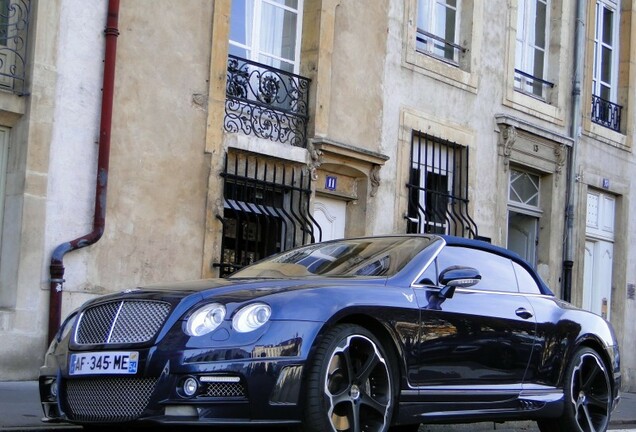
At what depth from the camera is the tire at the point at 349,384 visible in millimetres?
6270

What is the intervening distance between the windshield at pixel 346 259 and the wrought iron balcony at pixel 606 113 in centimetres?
1354

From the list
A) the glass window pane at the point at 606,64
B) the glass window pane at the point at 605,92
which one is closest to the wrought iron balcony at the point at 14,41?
the glass window pane at the point at 605,92

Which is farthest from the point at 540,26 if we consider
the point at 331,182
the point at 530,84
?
the point at 331,182

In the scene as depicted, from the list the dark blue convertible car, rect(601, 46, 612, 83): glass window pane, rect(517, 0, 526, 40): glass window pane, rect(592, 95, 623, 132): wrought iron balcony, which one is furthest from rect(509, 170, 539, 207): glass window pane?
the dark blue convertible car

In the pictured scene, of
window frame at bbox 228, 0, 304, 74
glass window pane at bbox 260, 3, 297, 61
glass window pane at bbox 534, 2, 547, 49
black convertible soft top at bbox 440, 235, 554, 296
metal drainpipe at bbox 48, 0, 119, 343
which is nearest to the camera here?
black convertible soft top at bbox 440, 235, 554, 296

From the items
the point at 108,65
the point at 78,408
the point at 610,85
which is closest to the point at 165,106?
the point at 108,65

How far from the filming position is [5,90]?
1112 cm

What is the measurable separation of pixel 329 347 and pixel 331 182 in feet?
29.1

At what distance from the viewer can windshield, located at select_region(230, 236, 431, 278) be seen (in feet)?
24.4

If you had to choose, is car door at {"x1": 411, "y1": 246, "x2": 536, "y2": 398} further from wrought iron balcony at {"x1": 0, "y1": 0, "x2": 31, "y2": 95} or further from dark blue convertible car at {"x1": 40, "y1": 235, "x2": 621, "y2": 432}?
wrought iron balcony at {"x1": 0, "y1": 0, "x2": 31, "y2": 95}

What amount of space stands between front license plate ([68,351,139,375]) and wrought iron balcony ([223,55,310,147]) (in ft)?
24.1

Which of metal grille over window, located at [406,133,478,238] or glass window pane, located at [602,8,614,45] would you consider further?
glass window pane, located at [602,8,614,45]

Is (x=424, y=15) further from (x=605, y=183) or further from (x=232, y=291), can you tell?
(x=232, y=291)

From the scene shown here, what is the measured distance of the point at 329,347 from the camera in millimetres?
6371
